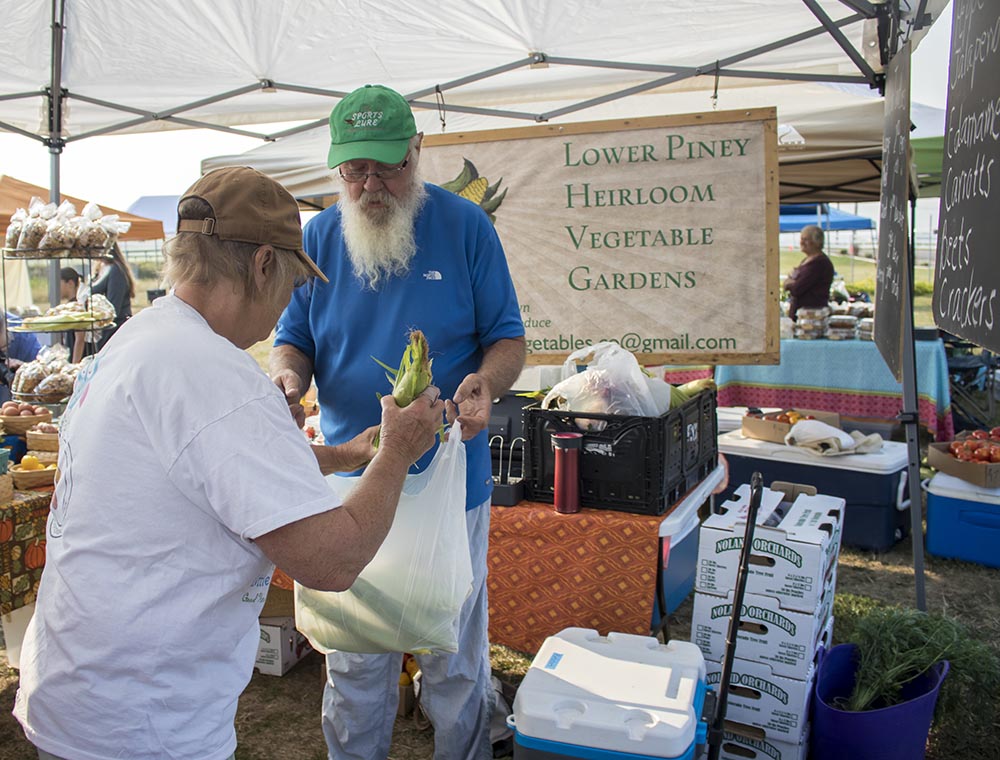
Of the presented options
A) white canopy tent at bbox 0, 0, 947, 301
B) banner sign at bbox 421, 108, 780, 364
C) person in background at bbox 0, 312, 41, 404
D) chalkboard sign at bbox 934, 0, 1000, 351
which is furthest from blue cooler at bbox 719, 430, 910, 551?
person in background at bbox 0, 312, 41, 404

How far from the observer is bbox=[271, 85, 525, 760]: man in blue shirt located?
226 centimetres

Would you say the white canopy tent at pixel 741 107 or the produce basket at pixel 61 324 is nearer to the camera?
the produce basket at pixel 61 324

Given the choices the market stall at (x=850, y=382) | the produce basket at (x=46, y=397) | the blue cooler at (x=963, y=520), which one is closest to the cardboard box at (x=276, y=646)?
the produce basket at (x=46, y=397)

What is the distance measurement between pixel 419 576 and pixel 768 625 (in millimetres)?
1262

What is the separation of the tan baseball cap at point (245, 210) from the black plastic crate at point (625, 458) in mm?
1794

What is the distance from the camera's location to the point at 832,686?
2746mm

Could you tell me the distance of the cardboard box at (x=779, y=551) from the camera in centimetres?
258

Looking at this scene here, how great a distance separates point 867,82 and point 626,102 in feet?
6.85

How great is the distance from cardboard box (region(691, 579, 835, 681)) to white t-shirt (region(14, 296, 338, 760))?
182 centimetres

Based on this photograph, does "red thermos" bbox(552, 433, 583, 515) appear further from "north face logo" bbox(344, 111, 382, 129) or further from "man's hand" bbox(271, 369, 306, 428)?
"north face logo" bbox(344, 111, 382, 129)

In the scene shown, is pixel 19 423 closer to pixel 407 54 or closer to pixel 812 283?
pixel 407 54

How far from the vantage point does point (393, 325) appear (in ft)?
7.54

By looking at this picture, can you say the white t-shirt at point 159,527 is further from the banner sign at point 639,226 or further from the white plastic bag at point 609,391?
the banner sign at point 639,226

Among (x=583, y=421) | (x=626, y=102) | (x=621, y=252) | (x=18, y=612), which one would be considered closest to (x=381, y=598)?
(x=583, y=421)
